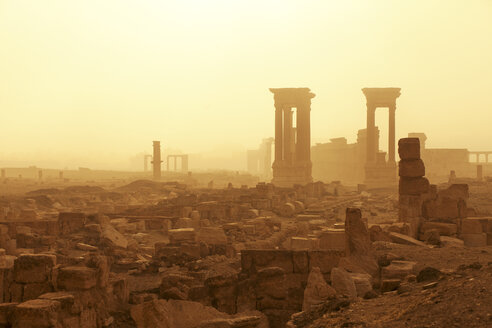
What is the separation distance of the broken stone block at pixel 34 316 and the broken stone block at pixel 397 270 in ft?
18.1

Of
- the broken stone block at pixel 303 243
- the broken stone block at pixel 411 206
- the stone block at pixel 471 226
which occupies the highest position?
the broken stone block at pixel 411 206

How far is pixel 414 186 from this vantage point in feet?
50.6

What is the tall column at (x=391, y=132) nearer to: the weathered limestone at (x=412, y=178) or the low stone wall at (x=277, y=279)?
the weathered limestone at (x=412, y=178)

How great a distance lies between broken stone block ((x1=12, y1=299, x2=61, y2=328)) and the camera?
253 inches

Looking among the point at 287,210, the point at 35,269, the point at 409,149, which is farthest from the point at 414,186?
the point at 35,269

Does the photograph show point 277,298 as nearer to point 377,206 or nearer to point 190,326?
point 190,326

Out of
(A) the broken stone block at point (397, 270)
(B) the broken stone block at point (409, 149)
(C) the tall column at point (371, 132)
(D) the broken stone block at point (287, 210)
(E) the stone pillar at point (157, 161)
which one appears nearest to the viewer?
(A) the broken stone block at point (397, 270)

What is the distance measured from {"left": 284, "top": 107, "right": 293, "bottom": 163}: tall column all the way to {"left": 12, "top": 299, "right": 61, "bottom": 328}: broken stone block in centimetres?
2845

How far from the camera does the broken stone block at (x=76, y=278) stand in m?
7.44

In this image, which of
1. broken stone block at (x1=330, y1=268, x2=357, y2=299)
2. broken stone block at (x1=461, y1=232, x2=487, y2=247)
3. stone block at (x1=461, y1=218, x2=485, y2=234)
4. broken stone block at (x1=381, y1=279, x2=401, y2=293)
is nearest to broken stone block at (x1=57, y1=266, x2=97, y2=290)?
broken stone block at (x1=330, y1=268, x2=357, y2=299)

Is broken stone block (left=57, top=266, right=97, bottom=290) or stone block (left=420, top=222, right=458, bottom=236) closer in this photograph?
broken stone block (left=57, top=266, right=97, bottom=290)

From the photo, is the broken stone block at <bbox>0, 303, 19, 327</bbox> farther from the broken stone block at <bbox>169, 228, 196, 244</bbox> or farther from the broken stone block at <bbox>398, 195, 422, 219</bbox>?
the broken stone block at <bbox>398, 195, 422, 219</bbox>

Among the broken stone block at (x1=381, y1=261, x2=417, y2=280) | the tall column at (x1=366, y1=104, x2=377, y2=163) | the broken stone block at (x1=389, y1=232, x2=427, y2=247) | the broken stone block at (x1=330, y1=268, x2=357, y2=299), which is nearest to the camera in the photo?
the broken stone block at (x1=330, y1=268, x2=357, y2=299)

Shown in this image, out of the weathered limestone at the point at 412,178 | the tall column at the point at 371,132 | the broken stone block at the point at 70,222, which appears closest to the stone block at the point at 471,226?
the weathered limestone at the point at 412,178
